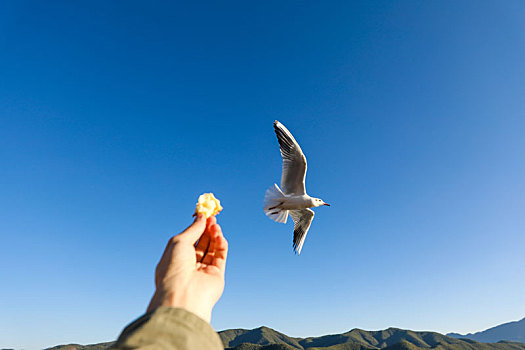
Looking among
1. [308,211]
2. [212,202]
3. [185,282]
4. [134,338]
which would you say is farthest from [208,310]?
[308,211]

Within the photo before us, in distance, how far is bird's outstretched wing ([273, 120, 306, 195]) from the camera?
15.2m

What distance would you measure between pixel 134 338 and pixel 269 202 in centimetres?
1433

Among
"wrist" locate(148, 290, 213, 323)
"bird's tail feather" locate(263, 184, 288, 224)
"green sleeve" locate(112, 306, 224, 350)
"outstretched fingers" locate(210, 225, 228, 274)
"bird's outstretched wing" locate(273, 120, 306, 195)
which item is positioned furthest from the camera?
"bird's tail feather" locate(263, 184, 288, 224)

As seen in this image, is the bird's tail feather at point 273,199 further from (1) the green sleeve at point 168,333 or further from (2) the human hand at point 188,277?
(1) the green sleeve at point 168,333

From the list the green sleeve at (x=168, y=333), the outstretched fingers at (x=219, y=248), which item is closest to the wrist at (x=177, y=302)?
the green sleeve at (x=168, y=333)

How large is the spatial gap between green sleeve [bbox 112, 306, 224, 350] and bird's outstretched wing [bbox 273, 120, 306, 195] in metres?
13.1

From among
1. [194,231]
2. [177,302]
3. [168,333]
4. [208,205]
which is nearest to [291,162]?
[208,205]

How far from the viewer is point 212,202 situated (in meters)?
5.39

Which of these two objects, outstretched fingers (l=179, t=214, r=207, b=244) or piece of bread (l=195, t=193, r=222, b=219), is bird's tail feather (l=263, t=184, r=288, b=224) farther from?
outstretched fingers (l=179, t=214, r=207, b=244)

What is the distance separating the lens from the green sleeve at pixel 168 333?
6.42ft

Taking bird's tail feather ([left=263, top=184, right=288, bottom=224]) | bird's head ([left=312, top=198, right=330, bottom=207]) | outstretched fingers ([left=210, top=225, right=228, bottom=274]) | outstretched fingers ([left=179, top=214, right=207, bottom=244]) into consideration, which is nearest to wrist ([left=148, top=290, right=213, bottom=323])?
outstretched fingers ([left=179, top=214, right=207, bottom=244])

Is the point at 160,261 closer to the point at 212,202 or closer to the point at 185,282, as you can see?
the point at 185,282

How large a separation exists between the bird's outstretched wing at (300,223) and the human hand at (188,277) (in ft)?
46.3

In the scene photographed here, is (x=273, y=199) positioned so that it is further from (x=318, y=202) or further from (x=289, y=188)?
(x=318, y=202)
